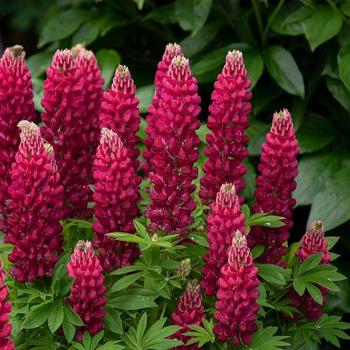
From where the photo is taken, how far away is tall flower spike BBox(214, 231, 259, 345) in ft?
6.86

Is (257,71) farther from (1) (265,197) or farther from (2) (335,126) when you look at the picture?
(1) (265,197)

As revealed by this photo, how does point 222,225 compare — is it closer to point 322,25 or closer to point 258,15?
point 322,25

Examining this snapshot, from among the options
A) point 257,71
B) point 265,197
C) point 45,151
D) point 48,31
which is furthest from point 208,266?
point 48,31

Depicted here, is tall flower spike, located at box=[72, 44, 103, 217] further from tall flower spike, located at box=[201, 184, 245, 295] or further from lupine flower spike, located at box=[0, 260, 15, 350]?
lupine flower spike, located at box=[0, 260, 15, 350]

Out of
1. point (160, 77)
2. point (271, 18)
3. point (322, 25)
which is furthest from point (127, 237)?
point (271, 18)

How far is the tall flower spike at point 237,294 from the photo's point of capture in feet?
6.86

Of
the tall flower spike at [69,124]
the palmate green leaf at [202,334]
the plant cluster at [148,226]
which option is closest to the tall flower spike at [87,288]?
the plant cluster at [148,226]

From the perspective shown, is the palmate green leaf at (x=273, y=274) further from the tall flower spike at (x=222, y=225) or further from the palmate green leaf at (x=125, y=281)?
the palmate green leaf at (x=125, y=281)

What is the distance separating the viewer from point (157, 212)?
2.34 metres

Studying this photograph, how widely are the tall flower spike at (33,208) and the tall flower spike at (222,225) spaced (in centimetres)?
39

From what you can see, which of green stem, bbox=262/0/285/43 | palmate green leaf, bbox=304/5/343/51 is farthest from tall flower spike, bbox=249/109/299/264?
green stem, bbox=262/0/285/43

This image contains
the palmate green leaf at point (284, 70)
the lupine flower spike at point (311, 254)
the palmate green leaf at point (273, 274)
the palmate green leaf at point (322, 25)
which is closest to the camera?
the palmate green leaf at point (273, 274)

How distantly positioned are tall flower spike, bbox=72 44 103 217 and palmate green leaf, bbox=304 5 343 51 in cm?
131

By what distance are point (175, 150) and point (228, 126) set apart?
0.54 ft
